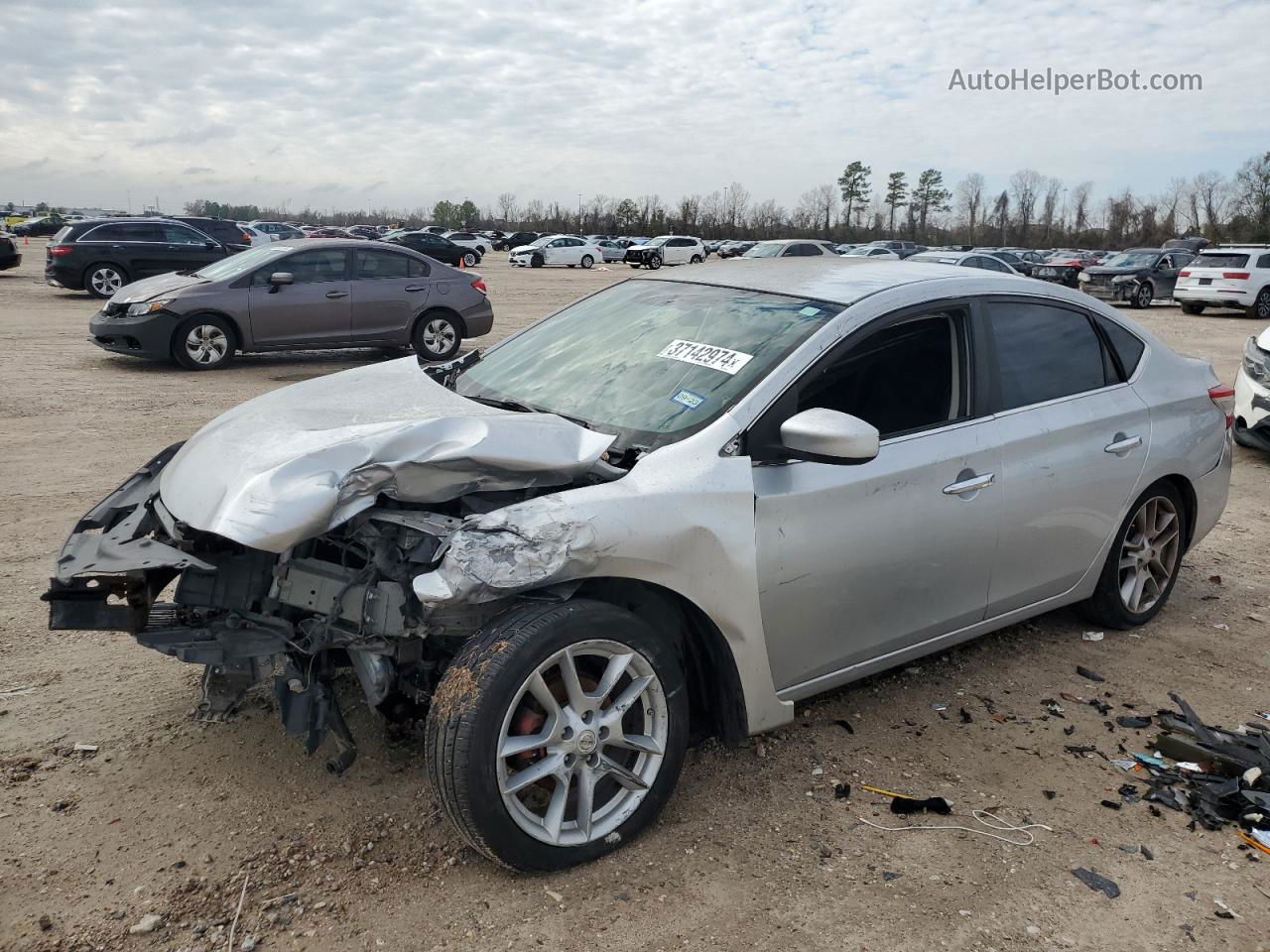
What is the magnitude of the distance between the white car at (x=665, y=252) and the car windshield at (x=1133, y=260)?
68.0 ft

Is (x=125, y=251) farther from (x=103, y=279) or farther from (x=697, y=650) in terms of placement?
(x=697, y=650)

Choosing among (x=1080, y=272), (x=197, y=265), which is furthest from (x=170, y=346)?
(x=1080, y=272)

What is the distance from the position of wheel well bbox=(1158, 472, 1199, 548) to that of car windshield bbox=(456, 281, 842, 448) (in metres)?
2.15

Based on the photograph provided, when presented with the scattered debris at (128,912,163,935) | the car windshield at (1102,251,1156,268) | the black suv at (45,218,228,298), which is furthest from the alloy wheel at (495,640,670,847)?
the car windshield at (1102,251,1156,268)

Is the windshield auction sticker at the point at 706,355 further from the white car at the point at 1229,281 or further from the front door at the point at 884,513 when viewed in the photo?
Answer: the white car at the point at 1229,281

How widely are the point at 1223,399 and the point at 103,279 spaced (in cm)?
2003

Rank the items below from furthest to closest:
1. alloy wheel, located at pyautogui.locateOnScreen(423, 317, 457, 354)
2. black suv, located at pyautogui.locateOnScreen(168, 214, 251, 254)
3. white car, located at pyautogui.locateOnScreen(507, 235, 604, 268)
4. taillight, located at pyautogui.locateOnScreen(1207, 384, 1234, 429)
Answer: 1. white car, located at pyautogui.locateOnScreen(507, 235, 604, 268)
2. black suv, located at pyautogui.locateOnScreen(168, 214, 251, 254)
3. alloy wheel, located at pyautogui.locateOnScreen(423, 317, 457, 354)
4. taillight, located at pyautogui.locateOnScreen(1207, 384, 1234, 429)

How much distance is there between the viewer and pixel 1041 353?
4.21 meters

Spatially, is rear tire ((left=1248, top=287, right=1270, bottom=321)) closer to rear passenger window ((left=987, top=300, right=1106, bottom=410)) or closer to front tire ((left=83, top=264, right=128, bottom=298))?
rear passenger window ((left=987, top=300, right=1106, bottom=410))

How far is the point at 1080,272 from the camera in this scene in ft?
98.5

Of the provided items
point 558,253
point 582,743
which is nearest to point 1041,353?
point 582,743

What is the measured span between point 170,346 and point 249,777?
31.3 ft

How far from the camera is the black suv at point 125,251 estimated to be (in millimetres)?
19203

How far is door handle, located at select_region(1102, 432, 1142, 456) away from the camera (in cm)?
430
